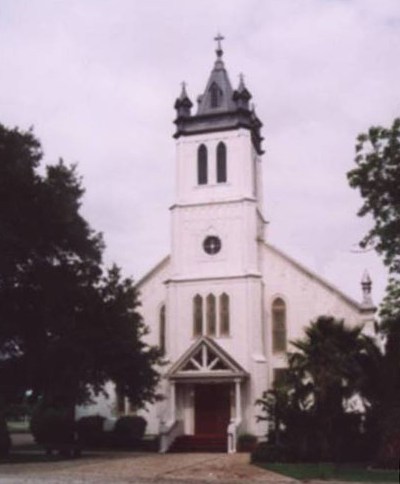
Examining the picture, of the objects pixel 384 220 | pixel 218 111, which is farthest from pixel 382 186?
pixel 218 111

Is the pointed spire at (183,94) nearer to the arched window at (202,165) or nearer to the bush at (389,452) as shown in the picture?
the arched window at (202,165)

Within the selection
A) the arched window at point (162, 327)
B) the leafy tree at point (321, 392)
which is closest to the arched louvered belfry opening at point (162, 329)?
the arched window at point (162, 327)

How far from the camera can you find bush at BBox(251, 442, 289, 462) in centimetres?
2575

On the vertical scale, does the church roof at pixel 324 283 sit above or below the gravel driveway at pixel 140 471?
above

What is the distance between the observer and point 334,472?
22.1m

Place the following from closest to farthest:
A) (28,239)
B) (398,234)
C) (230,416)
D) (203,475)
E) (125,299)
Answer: (203,475) < (398,234) < (28,239) < (125,299) < (230,416)

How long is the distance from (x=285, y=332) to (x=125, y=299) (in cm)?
1146

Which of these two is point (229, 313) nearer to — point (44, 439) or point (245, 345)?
point (245, 345)

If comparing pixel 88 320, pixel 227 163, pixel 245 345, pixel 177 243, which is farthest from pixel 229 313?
pixel 88 320

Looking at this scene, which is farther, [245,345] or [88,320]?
[245,345]

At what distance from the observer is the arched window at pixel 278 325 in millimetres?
37656

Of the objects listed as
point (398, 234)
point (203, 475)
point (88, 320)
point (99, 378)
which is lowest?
point (203, 475)

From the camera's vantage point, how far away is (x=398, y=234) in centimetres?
2594

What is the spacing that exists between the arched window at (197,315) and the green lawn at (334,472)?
43.9ft
